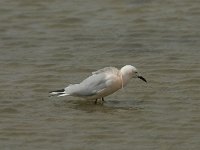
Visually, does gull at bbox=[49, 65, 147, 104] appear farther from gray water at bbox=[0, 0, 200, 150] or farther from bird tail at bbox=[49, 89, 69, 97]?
gray water at bbox=[0, 0, 200, 150]

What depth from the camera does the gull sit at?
11.0 metres

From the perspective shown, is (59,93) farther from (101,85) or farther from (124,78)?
(124,78)

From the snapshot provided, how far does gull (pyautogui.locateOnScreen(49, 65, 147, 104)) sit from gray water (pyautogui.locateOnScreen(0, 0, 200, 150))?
171 millimetres

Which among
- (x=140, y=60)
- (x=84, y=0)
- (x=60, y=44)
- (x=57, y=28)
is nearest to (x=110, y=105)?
(x=140, y=60)

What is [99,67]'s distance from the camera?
42.1ft

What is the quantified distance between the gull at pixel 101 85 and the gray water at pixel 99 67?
0.56 ft

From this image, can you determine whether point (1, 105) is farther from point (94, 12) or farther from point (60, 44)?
point (94, 12)

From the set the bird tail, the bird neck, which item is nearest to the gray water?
the bird tail

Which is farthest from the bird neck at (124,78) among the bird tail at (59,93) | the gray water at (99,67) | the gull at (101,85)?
the bird tail at (59,93)

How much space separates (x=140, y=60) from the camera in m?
13.2

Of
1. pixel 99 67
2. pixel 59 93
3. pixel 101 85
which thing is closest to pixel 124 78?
pixel 101 85

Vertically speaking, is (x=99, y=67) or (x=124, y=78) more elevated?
(x=124, y=78)

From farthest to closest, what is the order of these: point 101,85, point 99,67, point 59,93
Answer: point 99,67, point 59,93, point 101,85

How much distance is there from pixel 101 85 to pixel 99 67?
1.80 metres
